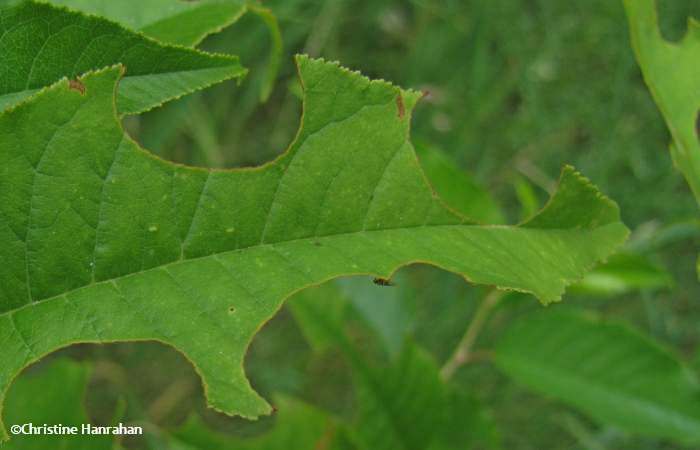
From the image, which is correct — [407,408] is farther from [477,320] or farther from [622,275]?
[622,275]

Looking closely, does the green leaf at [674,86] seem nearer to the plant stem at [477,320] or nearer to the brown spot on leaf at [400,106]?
the brown spot on leaf at [400,106]

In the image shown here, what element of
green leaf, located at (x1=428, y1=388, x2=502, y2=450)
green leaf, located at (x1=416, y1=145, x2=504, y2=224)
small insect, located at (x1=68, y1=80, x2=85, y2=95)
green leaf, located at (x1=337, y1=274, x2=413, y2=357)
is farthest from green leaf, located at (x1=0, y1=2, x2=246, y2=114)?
green leaf, located at (x1=337, y1=274, x2=413, y2=357)

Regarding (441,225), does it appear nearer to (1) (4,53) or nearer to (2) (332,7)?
(1) (4,53)

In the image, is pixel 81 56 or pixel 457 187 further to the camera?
pixel 457 187

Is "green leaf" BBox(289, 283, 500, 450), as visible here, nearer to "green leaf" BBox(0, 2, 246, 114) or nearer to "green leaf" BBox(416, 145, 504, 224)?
"green leaf" BBox(416, 145, 504, 224)

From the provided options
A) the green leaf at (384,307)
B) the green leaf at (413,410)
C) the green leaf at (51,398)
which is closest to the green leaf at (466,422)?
the green leaf at (413,410)

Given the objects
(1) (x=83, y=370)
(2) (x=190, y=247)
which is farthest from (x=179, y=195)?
(1) (x=83, y=370)

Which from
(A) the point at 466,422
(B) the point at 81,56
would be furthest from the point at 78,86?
(A) the point at 466,422
